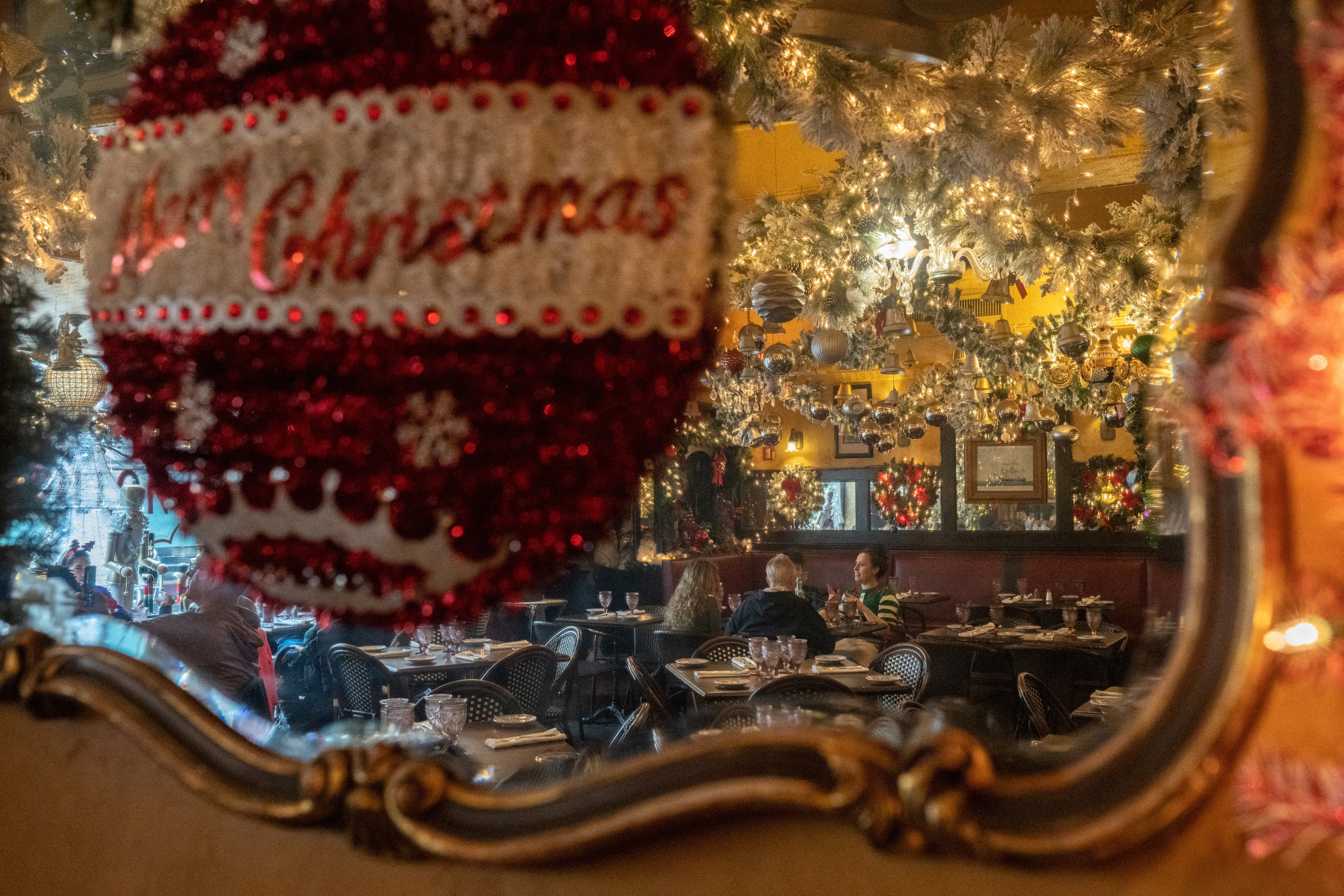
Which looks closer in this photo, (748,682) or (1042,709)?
(1042,709)

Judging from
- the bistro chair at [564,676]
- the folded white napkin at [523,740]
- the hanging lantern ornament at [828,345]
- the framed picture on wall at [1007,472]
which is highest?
the hanging lantern ornament at [828,345]

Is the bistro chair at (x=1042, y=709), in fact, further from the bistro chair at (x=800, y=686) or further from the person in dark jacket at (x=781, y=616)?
the person in dark jacket at (x=781, y=616)

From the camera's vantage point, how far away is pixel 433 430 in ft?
2.85

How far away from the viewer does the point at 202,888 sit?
1.20 m

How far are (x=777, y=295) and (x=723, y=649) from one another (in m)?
2.27

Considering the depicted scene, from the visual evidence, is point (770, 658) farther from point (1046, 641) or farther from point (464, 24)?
point (464, 24)

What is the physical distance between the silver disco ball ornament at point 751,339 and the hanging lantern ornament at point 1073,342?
5.19ft

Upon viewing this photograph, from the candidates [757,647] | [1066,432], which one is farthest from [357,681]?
[1066,432]

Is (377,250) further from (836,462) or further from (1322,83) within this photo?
(836,462)

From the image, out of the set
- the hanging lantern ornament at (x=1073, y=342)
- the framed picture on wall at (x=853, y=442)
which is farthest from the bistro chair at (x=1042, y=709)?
the framed picture on wall at (x=853, y=442)

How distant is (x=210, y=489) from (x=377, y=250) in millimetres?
305

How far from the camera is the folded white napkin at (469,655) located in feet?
18.1

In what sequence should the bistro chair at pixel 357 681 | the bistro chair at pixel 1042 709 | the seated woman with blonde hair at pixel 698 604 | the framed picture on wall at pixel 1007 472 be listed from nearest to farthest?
1. the bistro chair at pixel 1042 709
2. the bistro chair at pixel 357 681
3. the seated woman with blonde hair at pixel 698 604
4. the framed picture on wall at pixel 1007 472

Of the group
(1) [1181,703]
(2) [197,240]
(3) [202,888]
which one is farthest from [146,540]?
(1) [1181,703]
